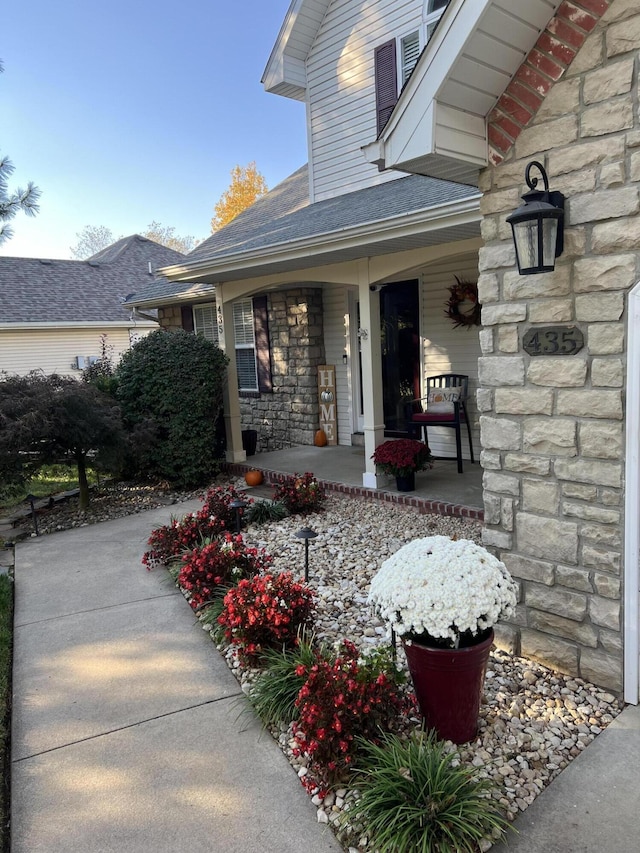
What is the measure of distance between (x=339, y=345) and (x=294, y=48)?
3825 millimetres

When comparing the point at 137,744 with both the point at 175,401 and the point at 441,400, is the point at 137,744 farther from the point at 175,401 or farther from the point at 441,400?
the point at 441,400

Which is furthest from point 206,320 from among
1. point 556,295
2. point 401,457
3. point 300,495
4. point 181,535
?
point 556,295

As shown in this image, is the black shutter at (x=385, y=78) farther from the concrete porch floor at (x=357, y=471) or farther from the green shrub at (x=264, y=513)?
the green shrub at (x=264, y=513)

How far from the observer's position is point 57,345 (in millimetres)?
16391

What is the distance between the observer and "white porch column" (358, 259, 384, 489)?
600 cm

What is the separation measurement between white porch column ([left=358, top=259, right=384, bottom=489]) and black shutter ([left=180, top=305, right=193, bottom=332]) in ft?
16.9

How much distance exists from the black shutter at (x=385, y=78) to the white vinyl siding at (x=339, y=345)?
227 centimetres

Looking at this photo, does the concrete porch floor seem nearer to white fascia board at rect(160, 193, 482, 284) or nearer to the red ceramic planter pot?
white fascia board at rect(160, 193, 482, 284)

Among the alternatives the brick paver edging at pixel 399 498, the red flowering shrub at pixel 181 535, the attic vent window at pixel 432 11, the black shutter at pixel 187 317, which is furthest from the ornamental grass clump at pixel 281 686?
the black shutter at pixel 187 317

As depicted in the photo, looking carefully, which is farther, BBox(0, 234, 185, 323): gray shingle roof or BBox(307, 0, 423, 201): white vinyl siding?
BBox(0, 234, 185, 323): gray shingle roof

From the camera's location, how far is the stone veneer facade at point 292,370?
28.5ft

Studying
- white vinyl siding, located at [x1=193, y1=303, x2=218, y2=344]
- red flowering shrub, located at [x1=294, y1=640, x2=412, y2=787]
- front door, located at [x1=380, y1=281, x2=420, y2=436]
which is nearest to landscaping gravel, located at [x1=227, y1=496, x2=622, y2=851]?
red flowering shrub, located at [x1=294, y1=640, x2=412, y2=787]

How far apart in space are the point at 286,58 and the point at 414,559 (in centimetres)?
750

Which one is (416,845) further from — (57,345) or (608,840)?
(57,345)
